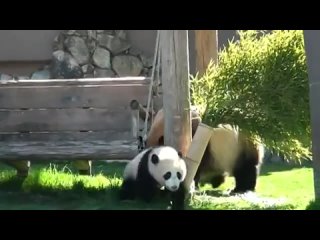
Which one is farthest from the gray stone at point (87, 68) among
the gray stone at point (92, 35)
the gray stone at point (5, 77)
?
the gray stone at point (5, 77)

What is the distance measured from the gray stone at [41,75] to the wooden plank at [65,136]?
167 inches

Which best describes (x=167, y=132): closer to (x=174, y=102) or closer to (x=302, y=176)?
(x=174, y=102)

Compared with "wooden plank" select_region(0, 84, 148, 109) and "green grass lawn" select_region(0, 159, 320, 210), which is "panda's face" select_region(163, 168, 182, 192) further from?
"wooden plank" select_region(0, 84, 148, 109)

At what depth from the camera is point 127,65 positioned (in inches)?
381

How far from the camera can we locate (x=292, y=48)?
4.42 m

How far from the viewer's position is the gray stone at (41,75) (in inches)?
361

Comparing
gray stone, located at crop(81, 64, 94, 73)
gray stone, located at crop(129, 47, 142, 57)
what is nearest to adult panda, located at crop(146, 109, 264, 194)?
gray stone, located at crop(129, 47, 142, 57)

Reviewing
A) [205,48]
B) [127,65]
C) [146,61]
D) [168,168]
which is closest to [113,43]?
[127,65]

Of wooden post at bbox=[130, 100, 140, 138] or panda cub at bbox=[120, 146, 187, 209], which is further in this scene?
wooden post at bbox=[130, 100, 140, 138]

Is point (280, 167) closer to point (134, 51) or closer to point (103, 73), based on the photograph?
point (134, 51)

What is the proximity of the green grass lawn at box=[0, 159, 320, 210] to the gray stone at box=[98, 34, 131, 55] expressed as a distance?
4.05 meters

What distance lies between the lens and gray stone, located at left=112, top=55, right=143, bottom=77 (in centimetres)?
959

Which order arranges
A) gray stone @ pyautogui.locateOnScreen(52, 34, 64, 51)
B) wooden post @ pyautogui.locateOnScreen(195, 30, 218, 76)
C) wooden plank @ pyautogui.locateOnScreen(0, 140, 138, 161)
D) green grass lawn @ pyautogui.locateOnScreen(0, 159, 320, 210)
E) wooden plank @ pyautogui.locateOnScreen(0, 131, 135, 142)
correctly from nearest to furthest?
green grass lawn @ pyautogui.locateOnScreen(0, 159, 320, 210), wooden plank @ pyautogui.locateOnScreen(0, 140, 138, 161), wooden plank @ pyautogui.locateOnScreen(0, 131, 135, 142), wooden post @ pyautogui.locateOnScreen(195, 30, 218, 76), gray stone @ pyautogui.locateOnScreen(52, 34, 64, 51)
